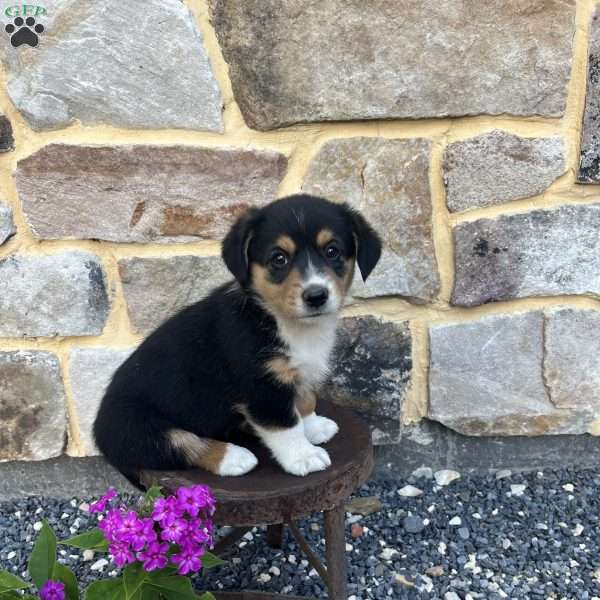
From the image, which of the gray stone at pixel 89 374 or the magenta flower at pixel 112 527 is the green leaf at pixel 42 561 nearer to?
the magenta flower at pixel 112 527

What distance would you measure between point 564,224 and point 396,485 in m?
1.28

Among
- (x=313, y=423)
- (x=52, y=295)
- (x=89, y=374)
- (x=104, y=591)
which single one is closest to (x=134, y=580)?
(x=104, y=591)

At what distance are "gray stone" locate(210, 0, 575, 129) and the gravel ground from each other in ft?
5.01

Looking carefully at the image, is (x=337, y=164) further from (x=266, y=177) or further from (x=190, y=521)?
(x=190, y=521)

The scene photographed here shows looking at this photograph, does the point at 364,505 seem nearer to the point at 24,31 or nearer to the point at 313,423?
the point at 313,423

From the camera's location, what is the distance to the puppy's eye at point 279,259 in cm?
204

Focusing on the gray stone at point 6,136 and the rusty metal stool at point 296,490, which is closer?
the rusty metal stool at point 296,490

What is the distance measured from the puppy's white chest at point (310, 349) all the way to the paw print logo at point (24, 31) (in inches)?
53.0

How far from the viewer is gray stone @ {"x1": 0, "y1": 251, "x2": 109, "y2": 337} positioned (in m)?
2.65

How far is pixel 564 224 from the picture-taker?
2.68m

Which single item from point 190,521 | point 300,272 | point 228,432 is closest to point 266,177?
point 300,272

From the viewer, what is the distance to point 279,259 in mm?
2051

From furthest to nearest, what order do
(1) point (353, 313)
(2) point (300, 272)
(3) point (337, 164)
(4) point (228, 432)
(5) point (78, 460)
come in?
(5) point (78, 460)
(1) point (353, 313)
(3) point (337, 164)
(4) point (228, 432)
(2) point (300, 272)

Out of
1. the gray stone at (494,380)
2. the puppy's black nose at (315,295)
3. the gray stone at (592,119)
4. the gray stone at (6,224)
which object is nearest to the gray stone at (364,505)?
the gray stone at (494,380)
